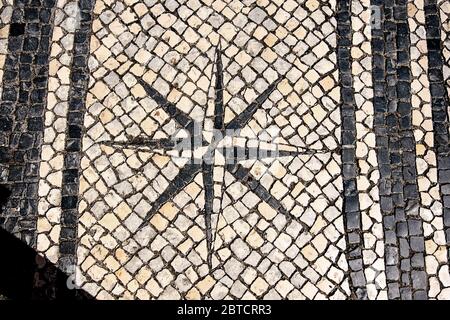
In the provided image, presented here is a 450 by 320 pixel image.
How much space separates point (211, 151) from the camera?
21.7ft

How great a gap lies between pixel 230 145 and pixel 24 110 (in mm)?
2327

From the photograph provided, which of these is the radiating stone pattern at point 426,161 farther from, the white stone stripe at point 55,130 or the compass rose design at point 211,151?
the white stone stripe at point 55,130

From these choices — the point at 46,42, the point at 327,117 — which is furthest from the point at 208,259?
the point at 46,42

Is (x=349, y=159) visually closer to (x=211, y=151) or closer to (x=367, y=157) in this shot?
(x=367, y=157)

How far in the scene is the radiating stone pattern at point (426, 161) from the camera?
6.22m

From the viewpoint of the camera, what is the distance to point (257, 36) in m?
7.02

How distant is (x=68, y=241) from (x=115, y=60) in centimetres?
211

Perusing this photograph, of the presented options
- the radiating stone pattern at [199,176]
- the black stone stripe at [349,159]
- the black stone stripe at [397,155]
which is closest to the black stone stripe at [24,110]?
the radiating stone pattern at [199,176]

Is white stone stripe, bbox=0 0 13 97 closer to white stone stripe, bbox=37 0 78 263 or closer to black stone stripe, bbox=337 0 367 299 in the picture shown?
white stone stripe, bbox=37 0 78 263

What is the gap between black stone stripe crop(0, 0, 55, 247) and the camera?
6477 mm

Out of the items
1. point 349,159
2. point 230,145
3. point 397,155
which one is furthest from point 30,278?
point 397,155

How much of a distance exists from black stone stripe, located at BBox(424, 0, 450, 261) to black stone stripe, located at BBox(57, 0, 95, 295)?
385cm

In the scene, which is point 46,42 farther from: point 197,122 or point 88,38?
point 197,122

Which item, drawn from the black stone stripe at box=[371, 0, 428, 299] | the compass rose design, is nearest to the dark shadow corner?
the compass rose design
